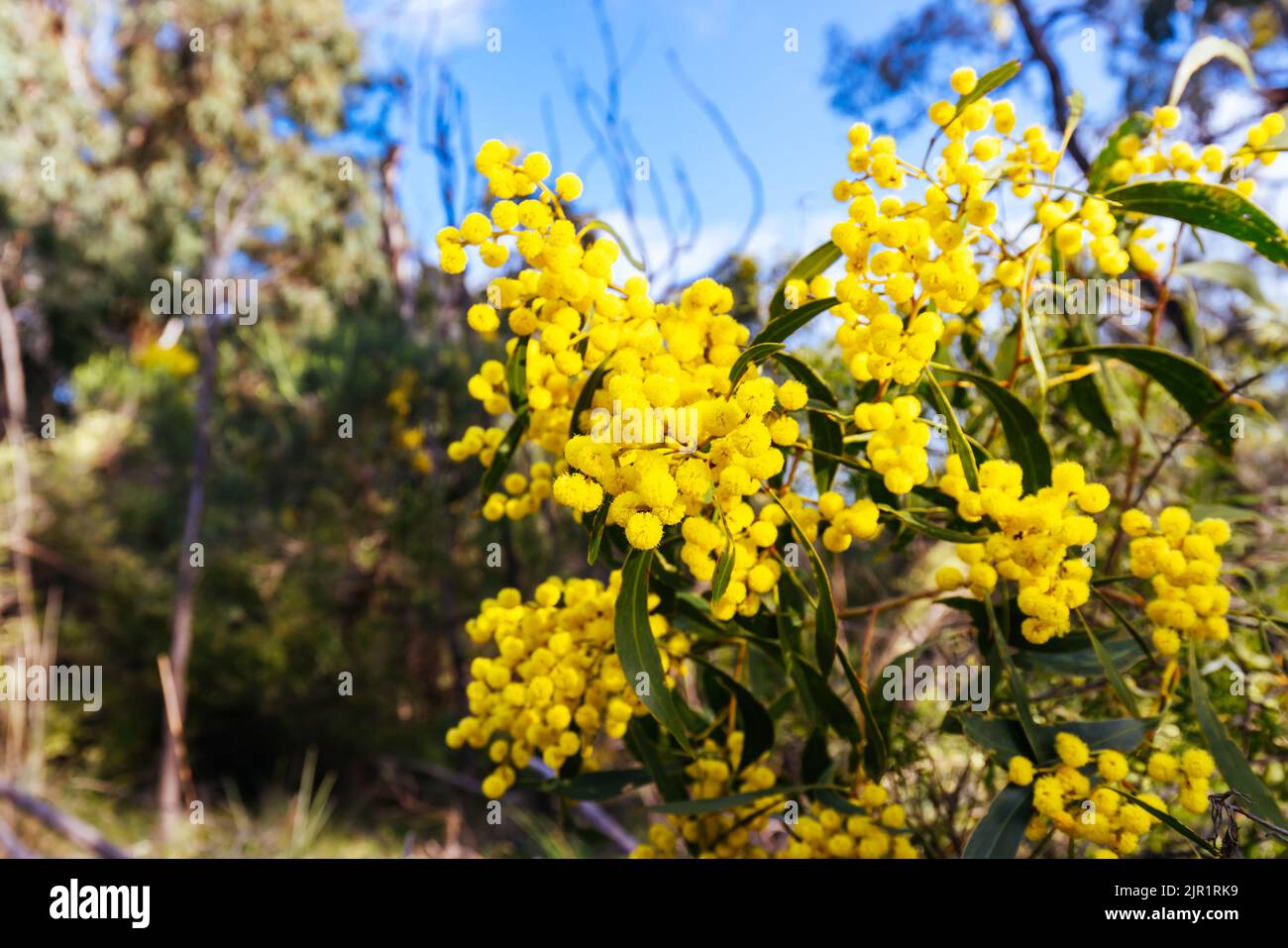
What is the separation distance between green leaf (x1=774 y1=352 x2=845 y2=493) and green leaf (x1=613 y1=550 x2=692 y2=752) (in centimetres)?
13

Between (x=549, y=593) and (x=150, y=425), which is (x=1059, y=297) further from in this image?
(x=150, y=425)

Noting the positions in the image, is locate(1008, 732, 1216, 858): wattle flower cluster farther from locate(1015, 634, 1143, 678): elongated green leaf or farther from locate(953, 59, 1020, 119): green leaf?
locate(953, 59, 1020, 119): green leaf

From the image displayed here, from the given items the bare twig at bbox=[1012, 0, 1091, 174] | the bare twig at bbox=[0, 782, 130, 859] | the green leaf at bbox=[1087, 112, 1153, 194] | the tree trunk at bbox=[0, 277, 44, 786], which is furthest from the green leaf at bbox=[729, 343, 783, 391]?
the tree trunk at bbox=[0, 277, 44, 786]

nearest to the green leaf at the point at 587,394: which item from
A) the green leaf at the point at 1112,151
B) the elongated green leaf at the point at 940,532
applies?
the elongated green leaf at the point at 940,532

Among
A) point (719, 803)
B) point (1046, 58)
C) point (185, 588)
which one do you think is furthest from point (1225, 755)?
point (185, 588)

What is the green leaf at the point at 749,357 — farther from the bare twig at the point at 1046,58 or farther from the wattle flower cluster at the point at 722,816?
the bare twig at the point at 1046,58

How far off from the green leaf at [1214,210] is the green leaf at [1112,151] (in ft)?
0.31

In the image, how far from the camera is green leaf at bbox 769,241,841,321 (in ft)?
1.72

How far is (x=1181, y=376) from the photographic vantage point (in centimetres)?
58

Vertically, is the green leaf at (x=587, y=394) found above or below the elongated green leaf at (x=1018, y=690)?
above

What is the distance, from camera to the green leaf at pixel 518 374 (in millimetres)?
513

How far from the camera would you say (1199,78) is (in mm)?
4035

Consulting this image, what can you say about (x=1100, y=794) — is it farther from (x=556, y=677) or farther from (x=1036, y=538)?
(x=556, y=677)
